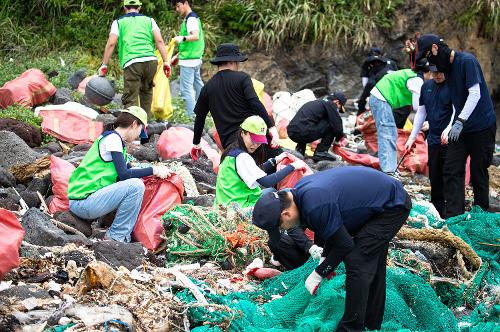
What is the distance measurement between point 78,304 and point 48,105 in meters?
6.15

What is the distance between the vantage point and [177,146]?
31.3ft

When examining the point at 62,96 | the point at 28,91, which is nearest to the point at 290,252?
the point at 28,91

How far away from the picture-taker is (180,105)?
12.5 m

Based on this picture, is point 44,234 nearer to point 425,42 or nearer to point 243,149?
point 243,149

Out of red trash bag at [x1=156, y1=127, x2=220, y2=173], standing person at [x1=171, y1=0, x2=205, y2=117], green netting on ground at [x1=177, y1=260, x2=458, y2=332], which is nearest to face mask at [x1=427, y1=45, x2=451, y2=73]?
green netting on ground at [x1=177, y1=260, x2=458, y2=332]

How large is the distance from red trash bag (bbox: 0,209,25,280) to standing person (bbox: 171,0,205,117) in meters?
6.16

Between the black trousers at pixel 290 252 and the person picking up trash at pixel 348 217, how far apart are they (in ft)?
3.60

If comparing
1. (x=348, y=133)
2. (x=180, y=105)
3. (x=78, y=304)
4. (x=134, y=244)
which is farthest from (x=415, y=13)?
(x=78, y=304)

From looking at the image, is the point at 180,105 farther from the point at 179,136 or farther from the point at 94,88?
the point at 179,136

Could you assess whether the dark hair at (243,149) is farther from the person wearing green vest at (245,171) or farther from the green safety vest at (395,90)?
the green safety vest at (395,90)

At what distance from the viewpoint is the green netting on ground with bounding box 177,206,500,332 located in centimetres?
537

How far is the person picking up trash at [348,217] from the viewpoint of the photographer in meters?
4.88

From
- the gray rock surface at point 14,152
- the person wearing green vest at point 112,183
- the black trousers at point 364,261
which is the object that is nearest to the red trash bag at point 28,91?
the gray rock surface at point 14,152

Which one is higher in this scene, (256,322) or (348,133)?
(256,322)
